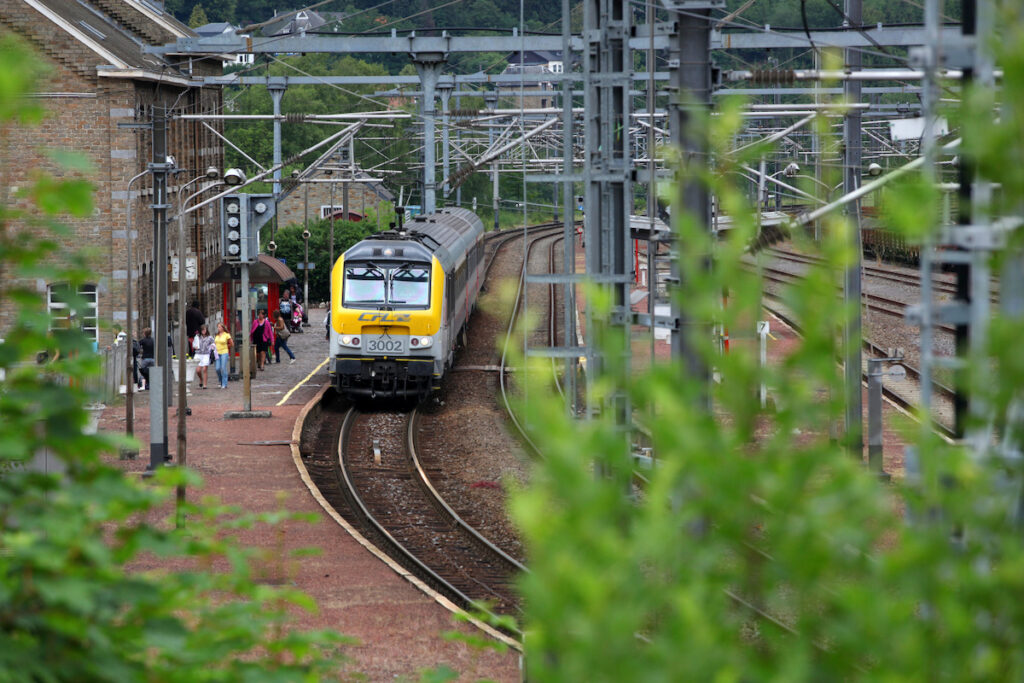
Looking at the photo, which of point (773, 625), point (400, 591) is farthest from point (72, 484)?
point (400, 591)

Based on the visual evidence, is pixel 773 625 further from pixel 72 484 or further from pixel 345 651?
pixel 345 651

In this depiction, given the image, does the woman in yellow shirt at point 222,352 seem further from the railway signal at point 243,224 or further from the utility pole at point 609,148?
the utility pole at point 609,148

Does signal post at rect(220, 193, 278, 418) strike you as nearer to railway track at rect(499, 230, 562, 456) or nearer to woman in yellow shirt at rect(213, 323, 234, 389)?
woman in yellow shirt at rect(213, 323, 234, 389)

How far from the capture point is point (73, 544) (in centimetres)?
365

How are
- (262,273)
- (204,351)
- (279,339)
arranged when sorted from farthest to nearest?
(279,339) → (262,273) → (204,351)

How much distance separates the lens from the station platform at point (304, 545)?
10312 millimetres

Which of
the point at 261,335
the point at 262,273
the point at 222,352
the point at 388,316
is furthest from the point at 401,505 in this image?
the point at 262,273

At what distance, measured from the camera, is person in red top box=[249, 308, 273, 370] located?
1105 inches

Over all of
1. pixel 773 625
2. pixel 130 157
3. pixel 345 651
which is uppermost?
pixel 130 157

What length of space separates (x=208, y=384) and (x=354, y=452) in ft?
22.5

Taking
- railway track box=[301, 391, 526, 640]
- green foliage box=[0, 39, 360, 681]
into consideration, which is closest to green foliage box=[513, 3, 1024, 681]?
green foliage box=[0, 39, 360, 681]

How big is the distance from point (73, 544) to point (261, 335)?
25.0 meters

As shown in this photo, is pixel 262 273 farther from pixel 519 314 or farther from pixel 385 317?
pixel 519 314

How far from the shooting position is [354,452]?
20.7m
